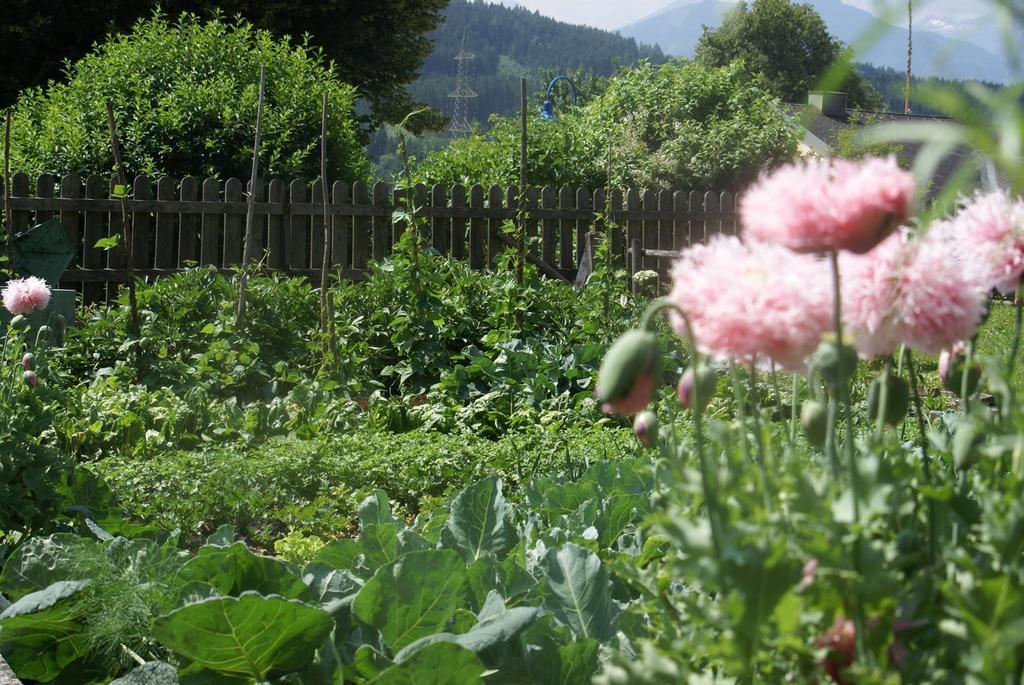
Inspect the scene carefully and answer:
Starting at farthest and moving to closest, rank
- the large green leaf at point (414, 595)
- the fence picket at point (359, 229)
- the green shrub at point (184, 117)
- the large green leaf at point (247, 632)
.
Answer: the green shrub at point (184, 117) → the fence picket at point (359, 229) → the large green leaf at point (414, 595) → the large green leaf at point (247, 632)

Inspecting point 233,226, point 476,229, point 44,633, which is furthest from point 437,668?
point 476,229

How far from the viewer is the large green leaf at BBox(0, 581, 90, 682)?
1934 mm

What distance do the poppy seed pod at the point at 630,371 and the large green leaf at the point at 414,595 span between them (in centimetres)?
87

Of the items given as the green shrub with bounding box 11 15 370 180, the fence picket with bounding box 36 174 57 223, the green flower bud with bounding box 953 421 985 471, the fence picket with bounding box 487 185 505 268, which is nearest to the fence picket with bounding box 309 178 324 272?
the green shrub with bounding box 11 15 370 180

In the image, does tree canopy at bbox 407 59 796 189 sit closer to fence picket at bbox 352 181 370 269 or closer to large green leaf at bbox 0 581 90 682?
fence picket at bbox 352 181 370 269

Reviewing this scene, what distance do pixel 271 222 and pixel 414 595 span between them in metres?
6.80

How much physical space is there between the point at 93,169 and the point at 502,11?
192490mm

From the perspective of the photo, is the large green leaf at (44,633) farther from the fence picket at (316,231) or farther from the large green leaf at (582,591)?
the fence picket at (316,231)

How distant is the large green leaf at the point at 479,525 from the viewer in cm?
219

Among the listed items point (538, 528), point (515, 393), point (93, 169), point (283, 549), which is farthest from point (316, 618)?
point (93, 169)

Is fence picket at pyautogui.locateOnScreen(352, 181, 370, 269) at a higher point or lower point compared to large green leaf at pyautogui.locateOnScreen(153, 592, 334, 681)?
higher

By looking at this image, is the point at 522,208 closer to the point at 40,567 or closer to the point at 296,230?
the point at 296,230

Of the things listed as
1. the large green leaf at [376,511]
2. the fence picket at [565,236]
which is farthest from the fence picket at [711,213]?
the large green leaf at [376,511]

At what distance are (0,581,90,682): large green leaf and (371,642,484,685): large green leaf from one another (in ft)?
2.69
